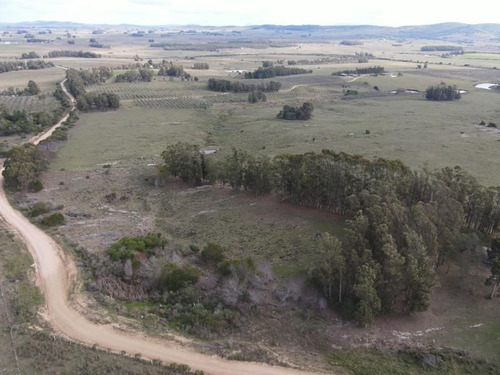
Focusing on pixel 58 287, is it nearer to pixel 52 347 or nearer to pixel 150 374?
pixel 52 347

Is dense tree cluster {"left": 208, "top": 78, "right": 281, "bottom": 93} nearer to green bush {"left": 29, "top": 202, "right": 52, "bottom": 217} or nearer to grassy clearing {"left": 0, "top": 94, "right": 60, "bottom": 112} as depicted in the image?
grassy clearing {"left": 0, "top": 94, "right": 60, "bottom": 112}

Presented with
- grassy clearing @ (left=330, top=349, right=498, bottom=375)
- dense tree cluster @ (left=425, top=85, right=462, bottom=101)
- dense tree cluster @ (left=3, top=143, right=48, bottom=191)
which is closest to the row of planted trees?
grassy clearing @ (left=330, top=349, right=498, bottom=375)

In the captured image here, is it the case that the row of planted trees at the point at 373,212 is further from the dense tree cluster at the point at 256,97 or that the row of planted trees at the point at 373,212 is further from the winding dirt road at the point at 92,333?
the dense tree cluster at the point at 256,97

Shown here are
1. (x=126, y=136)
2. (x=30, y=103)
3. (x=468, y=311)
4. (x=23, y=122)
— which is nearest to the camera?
(x=468, y=311)

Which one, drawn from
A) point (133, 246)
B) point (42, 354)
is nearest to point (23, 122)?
point (133, 246)

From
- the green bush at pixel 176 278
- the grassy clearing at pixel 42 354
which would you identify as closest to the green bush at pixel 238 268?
the green bush at pixel 176 278

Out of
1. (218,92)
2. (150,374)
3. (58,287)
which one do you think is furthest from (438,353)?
(218,92)

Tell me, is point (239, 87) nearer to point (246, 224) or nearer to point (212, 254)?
point (246, 224)
